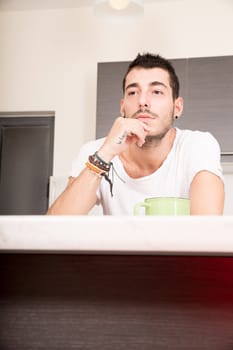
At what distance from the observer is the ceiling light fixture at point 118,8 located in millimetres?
2305

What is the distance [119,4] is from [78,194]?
111cm

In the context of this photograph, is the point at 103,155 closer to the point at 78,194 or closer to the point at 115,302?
the point at 78,194

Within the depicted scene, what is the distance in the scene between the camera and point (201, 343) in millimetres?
558

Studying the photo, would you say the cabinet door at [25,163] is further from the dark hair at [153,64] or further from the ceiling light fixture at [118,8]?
the dark hair at [153,64]

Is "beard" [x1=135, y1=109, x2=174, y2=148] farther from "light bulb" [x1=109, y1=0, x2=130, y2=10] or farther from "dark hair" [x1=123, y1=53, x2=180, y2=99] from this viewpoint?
"light bulb" [x1=109, y1=0, x2=130, y2=10]

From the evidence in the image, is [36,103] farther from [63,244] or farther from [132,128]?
[63,244]

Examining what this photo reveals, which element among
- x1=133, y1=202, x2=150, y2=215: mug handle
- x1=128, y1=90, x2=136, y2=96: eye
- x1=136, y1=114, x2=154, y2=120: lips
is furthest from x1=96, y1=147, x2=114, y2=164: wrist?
x1=133, y1=202, x2=150, y2=215: mug handle

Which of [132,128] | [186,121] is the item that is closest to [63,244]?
[132,128]

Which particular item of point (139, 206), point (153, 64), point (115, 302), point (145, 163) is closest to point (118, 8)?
point (153, 64)

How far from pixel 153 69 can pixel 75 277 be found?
1.53 metres

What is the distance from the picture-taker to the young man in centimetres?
150

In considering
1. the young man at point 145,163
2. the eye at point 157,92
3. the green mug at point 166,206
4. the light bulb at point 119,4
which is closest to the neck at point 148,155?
the young man at point 145,163

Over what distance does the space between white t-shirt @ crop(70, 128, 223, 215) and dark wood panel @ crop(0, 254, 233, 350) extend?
977 mm

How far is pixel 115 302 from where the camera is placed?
A: 576 millimetres
